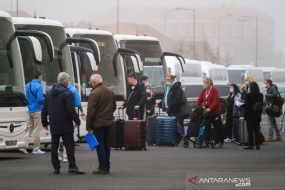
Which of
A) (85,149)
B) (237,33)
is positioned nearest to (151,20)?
(237,33)

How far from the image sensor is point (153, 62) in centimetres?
3681

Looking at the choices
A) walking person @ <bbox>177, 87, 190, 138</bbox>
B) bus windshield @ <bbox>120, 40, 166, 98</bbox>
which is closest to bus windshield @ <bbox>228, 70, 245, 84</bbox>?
bus windshield @ <bbox>120, 40, 166, 98</bbox>

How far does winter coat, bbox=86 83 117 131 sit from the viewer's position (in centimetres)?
1695

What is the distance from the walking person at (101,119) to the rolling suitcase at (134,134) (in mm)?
6541

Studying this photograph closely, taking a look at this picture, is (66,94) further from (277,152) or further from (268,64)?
(268,64)

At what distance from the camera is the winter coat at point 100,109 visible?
55.6 ft

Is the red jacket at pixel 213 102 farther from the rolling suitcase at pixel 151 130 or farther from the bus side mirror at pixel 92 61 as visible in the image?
the bus side mirror at pixel 92 61

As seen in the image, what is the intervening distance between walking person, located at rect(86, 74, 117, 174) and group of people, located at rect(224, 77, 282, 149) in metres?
7.66

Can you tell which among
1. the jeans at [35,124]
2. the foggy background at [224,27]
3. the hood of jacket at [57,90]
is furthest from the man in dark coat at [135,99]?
the foggy background at [224,27]

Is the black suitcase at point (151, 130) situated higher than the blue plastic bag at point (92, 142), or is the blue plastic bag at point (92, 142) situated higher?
the blue plastic bag at point (92, 142)

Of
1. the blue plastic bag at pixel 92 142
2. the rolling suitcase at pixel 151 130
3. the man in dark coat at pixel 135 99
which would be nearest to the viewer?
the blue plastic bag at pixel 92 142

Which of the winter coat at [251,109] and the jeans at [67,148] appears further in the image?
the winter coat at [251,109]

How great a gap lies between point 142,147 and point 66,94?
6.90 metres

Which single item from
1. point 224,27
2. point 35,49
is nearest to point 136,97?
point 35,49
